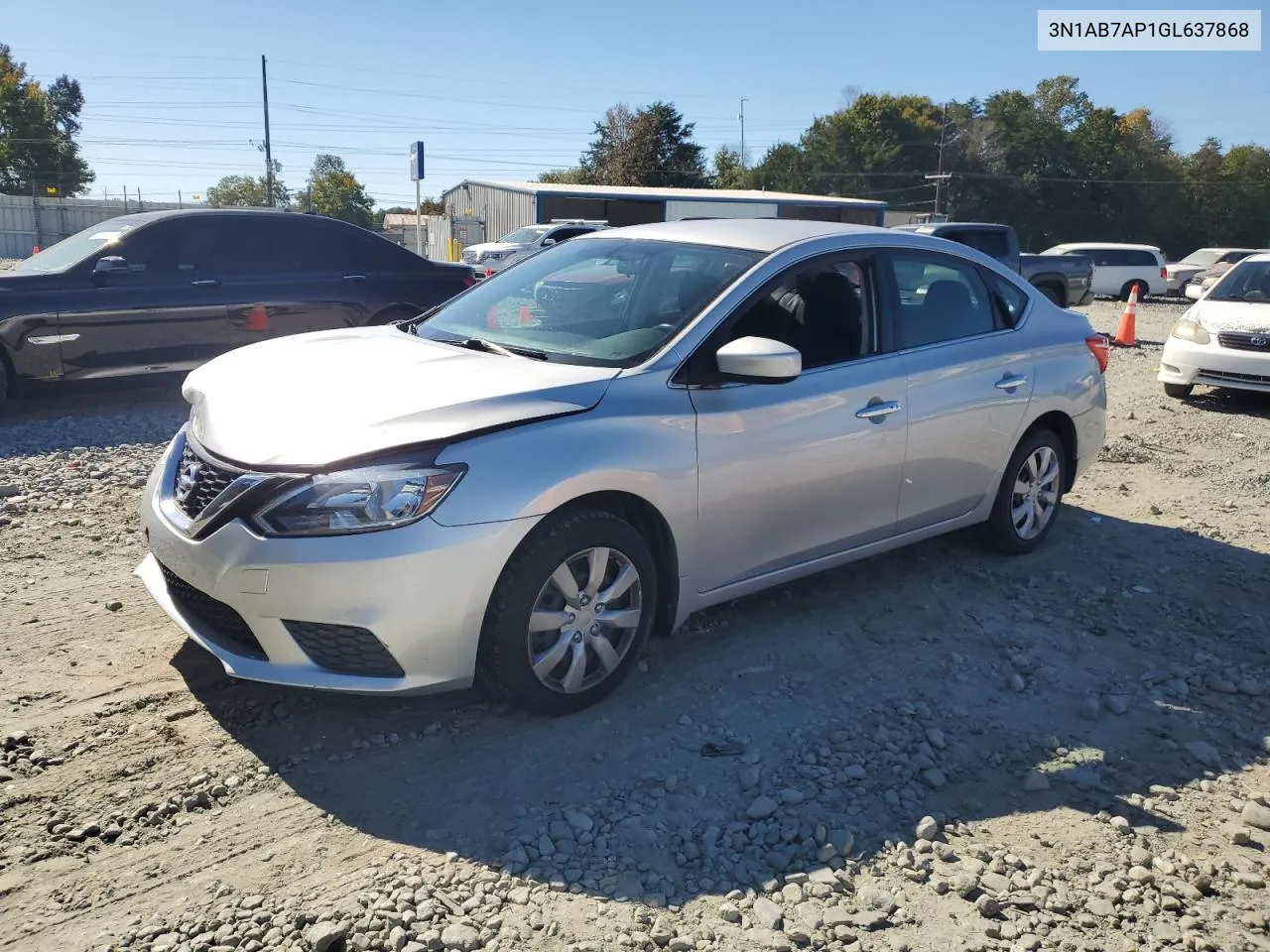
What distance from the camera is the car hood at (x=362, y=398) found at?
3.42 m

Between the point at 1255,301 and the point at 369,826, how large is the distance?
437 inches

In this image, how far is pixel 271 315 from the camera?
895cm

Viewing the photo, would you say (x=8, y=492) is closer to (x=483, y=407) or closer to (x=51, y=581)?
(x=51, y=581)

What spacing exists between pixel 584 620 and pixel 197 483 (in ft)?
4.56

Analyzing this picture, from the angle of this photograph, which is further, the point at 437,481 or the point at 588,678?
the point at 588,678

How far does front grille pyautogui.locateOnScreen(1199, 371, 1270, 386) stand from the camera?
10.5 meters

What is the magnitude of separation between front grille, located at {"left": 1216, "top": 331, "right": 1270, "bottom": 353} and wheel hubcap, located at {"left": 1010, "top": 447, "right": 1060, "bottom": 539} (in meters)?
6.09

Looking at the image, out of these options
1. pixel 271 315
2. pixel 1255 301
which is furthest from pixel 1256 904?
pixel 1255 301

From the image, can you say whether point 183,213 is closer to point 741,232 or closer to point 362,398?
point 741,232

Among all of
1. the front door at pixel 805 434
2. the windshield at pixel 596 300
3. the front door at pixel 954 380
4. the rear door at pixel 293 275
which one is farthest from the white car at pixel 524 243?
the front door at pixel 805 434

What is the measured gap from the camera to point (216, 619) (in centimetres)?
356

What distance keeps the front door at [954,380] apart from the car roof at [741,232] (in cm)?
34

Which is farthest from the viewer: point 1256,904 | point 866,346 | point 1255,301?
point 1255,301

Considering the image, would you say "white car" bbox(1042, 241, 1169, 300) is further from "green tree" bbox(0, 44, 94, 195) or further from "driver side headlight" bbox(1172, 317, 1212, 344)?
"green tree" bbox(0, 44, 94, 195)
